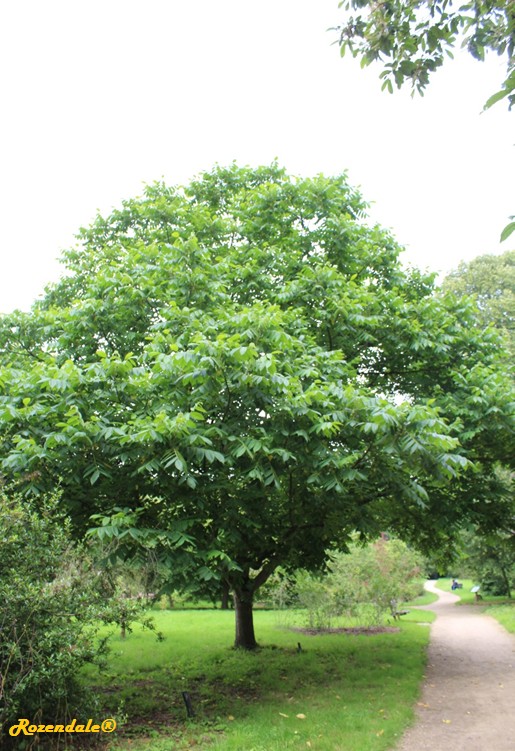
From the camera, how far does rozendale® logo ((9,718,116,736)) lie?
210 inches

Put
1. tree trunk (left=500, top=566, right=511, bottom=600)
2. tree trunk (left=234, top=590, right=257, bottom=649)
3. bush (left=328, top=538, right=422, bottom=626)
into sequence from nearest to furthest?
tree trunk (left=234, top=590, right=257, bottom=649), bush (left=328, top=538, right=422, bottom=626), tree trunk (left=500, top=566, right=511, bottom=600)

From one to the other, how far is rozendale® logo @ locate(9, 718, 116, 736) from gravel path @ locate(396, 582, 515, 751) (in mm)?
3366

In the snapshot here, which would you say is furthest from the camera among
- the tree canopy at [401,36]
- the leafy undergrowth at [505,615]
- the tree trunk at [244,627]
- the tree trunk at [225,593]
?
the leafy undergrowth at [505,615]

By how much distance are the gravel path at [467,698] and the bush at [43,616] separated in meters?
3.84

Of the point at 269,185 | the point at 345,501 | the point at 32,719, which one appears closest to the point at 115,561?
the point at 32,719

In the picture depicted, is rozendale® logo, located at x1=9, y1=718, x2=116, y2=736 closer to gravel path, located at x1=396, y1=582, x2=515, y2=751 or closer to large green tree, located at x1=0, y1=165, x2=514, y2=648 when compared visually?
large green tree, located at x1=0, y1=165, x2=514, y2=648

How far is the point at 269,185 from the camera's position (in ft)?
39.0

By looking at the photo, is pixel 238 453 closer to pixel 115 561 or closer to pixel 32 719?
pixel 115 561

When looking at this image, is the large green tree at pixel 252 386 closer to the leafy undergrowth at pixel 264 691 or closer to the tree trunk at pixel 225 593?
the tree trunk at pixel 225 593

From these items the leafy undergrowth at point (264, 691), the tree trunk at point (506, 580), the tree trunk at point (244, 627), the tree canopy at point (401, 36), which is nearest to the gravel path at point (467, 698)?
the leafy undergrowth at point (264, 691)

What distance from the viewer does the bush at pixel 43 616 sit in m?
5.11

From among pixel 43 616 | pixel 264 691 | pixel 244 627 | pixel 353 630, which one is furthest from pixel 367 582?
pixel 43 616

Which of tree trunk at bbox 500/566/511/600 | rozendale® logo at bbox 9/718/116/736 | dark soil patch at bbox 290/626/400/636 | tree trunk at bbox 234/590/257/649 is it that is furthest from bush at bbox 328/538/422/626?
tree trunk at bbox 500/566/511/600

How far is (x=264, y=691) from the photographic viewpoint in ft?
30.4
